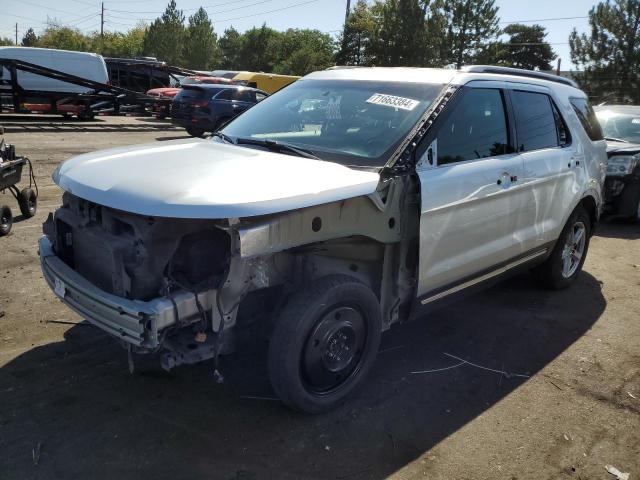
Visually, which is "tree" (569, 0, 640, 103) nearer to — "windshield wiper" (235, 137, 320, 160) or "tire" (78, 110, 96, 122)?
"tire" (78, 110, 96, 122)

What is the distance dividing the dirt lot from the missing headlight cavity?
2.83 ft

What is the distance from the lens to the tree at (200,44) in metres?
56.0

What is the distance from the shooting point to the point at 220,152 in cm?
347

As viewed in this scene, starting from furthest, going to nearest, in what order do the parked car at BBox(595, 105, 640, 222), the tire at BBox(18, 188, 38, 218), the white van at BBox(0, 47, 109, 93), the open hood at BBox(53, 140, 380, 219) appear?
the white van at BBox(0, 47, 109, 93)
the parked car at BBox(595, 105, 640, 222)
the tire at BBox(18, 188, 38, 218)
the open hood at BBox(53, 140, 380, 219)

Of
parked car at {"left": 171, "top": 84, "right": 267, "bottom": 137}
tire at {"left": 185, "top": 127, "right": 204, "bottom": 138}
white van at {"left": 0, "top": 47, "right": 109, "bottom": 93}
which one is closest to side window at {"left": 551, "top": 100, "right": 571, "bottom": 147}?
parked car at {"left": 171, "top": 84, "right": 267, "bottom": 137}

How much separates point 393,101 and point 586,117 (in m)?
2.71

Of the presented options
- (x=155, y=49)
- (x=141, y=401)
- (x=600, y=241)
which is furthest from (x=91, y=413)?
(x=155, y=49)

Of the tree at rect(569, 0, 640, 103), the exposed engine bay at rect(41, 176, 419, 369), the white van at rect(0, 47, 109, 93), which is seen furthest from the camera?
the tree at rect(569, 0, 640, 103)

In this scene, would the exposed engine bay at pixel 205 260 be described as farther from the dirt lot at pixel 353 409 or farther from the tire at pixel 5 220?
the tire at pixel 5 220

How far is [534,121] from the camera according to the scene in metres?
4.62

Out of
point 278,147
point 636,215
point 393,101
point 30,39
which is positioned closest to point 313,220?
point 278,147

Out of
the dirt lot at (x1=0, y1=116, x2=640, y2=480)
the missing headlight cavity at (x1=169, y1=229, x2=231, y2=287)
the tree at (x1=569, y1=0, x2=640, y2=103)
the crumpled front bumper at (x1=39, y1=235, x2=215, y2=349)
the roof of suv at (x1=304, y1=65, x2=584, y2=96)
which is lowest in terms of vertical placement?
the dirt lot at (x1=0, y1=116, x2=640, y2=480)

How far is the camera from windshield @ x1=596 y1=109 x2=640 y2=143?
30.4ft

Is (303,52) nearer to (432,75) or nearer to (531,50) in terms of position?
(531,50)
